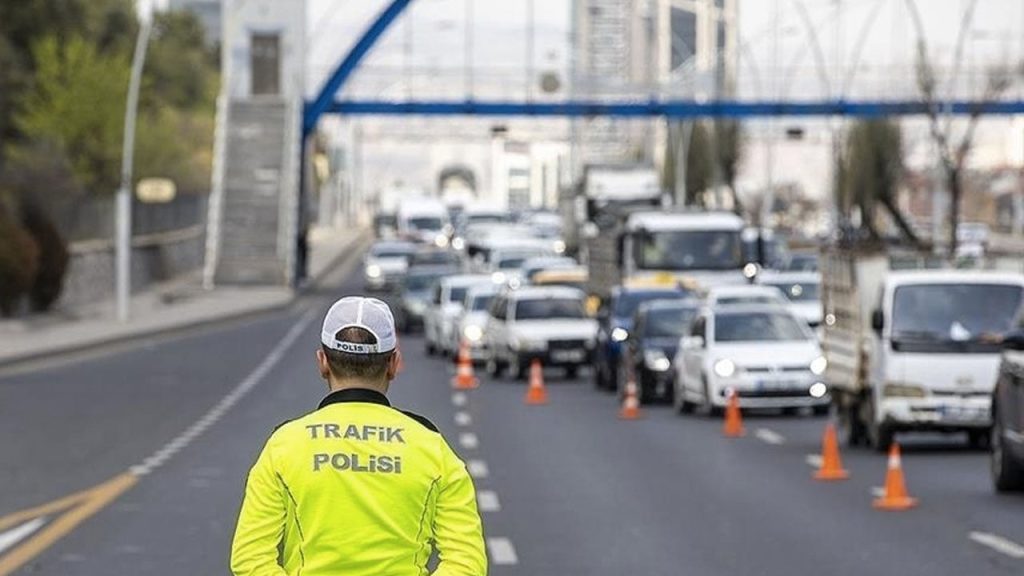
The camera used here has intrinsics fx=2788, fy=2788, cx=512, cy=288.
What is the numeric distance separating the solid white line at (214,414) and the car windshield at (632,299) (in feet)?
18.3

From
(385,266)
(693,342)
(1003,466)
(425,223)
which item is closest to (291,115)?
(385,266)

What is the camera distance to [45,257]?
58.2 m

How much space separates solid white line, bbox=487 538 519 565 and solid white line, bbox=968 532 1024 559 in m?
2.96

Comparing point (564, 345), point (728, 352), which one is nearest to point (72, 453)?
point (728, 352)

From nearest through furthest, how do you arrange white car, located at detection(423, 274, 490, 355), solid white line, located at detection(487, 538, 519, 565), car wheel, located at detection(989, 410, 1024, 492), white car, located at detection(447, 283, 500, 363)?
solid white line, located at detection(487, 538, 519, 565), car wheel, located at detection(989, 410, 1024, 492), white car, located at detection(447, 283, 500, 363), white car, located at detection(423, 274, 490, 355)

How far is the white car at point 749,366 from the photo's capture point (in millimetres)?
33094

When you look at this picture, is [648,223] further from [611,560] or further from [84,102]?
[611,560]

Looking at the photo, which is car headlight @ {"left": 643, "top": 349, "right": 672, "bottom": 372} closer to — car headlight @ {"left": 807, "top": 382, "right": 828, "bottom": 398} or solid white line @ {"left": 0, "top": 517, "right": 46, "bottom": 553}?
car headlight @ {"left": 807, "top": 382, "right": 828, "bottom": 398}

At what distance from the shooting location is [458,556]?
640 centimetres

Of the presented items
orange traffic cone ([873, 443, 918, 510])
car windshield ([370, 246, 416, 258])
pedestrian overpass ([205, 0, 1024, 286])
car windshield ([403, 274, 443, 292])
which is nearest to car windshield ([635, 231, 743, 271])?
car windshield ([403, 274, 443, 292])

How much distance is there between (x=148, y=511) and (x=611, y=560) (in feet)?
15.8

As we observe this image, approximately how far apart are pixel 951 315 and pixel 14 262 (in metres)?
31.6

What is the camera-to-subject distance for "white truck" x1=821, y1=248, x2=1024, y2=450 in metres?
25.7

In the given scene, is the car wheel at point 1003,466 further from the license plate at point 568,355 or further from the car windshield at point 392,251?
the car windshield at point 392,251
